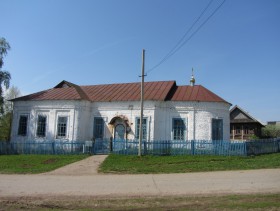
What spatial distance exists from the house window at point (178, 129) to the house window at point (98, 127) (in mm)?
5986

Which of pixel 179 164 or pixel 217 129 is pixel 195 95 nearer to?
pixel 217 129

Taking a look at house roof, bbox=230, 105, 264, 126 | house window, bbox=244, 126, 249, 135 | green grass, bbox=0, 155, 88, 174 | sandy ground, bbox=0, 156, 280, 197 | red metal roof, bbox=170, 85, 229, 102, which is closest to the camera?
sandy ground, bbox=0, 156, 280, 197

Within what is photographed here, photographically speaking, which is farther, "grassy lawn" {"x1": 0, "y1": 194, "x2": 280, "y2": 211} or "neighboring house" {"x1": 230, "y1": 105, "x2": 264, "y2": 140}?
"neighboring house" {"x1": 230, "y1": 105, "x2": 264, "y2": 140}

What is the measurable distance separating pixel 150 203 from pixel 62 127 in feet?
55.3

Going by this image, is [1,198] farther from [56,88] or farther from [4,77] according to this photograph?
[4,77]

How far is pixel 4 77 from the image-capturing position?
1158 inches

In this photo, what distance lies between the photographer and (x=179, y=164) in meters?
16.4

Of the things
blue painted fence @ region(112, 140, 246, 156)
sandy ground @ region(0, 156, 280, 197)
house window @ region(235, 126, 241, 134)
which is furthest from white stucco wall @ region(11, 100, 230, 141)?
house window @ region(235, 126, 241, 134)

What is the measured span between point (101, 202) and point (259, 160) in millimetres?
11435

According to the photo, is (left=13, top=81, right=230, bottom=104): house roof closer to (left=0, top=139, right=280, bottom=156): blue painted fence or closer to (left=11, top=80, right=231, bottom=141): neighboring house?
(left=11, top=80, right=231, bottom=141): neighboring house

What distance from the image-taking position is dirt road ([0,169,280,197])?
10.1 m

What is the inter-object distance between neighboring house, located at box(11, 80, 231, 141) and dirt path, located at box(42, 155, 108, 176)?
17.4 ft

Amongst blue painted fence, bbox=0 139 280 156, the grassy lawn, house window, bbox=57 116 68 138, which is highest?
house window, bbox=57 116 68 138

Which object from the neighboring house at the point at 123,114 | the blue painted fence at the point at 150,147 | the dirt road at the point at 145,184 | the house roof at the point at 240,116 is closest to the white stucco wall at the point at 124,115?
the neighboring house at the point at 123,114
